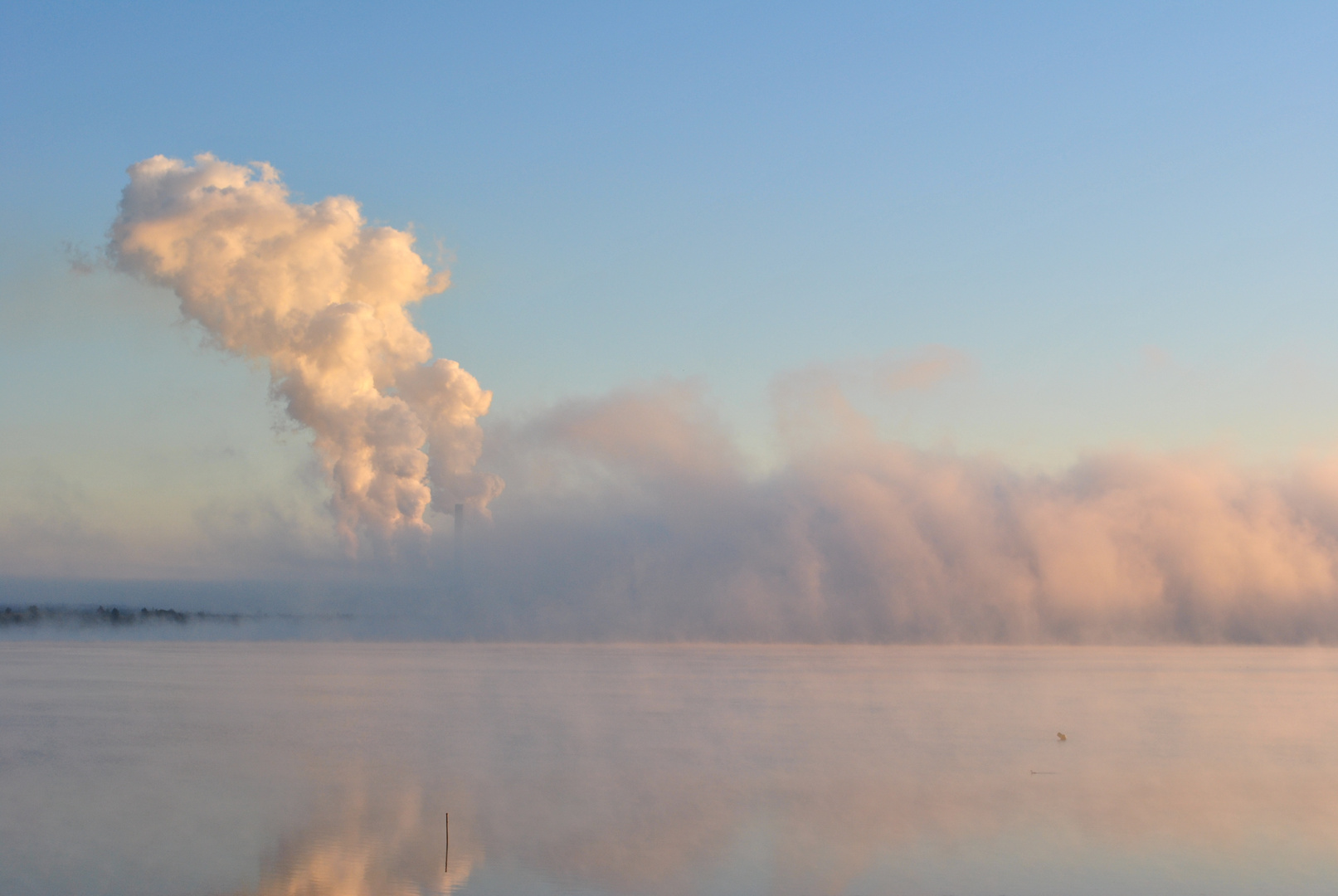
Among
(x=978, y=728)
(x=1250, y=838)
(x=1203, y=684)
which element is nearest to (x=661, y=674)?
(x=1203, y=684)

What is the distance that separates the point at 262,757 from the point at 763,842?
24.8 meters

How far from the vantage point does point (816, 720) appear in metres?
66.8

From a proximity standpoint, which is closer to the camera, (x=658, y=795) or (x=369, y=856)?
(x=369, y=856)

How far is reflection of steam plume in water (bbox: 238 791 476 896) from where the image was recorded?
24.0 m

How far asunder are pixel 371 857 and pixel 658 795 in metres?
12.6

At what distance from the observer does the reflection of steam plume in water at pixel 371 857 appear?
24.0 metres

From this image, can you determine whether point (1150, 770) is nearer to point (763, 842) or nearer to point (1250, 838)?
point (1250, 838)

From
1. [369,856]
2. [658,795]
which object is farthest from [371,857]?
[658,795]

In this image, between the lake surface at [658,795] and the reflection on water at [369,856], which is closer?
the reflection on water at [369,856]

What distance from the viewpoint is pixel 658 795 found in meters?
37.5

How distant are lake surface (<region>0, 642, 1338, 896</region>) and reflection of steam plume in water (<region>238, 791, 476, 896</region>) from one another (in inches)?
4.4

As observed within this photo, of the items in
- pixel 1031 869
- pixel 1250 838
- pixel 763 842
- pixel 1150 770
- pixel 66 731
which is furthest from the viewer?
pixel 66 731

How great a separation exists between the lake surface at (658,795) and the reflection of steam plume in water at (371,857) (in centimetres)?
11

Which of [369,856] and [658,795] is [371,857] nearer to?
[369,856]
